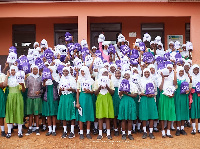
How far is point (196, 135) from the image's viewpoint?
6844 mm

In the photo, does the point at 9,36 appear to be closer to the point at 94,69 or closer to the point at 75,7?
the point at 75,7

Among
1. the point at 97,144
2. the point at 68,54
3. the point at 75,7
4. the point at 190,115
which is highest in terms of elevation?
the point at 75,7

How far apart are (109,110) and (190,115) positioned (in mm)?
1969

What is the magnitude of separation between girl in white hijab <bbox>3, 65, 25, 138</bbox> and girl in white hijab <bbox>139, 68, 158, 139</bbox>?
2732 mm

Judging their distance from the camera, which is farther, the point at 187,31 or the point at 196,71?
the point at 187,31

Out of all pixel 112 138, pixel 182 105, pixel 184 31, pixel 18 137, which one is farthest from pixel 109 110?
pixel 184 31

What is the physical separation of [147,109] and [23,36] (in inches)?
310

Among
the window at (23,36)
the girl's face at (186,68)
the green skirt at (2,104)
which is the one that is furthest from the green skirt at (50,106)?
the window at (23,36)

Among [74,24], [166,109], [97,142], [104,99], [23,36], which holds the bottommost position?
[97,142]

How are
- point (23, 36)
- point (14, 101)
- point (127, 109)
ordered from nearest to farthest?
point (127, 109) → point (14, 101) → point (23, 36)

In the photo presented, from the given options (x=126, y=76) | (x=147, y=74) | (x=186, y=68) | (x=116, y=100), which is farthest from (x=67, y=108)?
(x=186, y=68)

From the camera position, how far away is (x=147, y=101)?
22.0 ft

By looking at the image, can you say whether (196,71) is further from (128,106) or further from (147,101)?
(128,106)

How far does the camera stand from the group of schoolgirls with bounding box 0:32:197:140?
6656 millimetres
